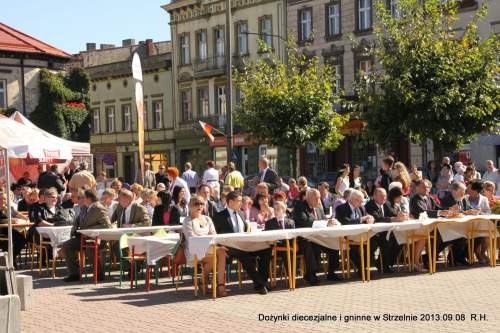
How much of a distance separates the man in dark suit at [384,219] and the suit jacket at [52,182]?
9.96 metres

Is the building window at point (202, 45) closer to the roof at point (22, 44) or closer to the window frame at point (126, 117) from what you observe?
the window frame at point (126, 117)

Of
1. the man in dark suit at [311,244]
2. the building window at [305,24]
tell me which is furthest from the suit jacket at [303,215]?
the building window at [305,24]

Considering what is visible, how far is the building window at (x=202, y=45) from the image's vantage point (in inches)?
1981

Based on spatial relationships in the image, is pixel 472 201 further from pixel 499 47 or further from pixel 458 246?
pixel 499 47

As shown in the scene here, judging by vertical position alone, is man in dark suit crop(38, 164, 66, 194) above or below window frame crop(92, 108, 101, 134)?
below

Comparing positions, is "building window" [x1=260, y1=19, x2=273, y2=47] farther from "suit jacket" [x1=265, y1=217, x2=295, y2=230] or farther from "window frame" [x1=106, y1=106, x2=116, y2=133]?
"suit jacket" [x1=265, y1=217, x2=295, y2=230]

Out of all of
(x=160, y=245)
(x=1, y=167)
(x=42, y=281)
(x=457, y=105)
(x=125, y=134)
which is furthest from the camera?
(x=125, y=134)

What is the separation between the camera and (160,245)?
1275 cm

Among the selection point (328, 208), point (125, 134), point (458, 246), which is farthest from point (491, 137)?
point (125, 134)

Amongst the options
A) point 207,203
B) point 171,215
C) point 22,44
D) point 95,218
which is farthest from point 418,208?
point 22,44

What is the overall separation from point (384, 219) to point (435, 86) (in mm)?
12683

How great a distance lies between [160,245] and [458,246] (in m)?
5.40

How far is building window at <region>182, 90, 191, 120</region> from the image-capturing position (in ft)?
169

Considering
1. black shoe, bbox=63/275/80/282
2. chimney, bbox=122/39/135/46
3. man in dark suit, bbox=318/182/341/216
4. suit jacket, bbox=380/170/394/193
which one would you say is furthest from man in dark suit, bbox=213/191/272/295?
chimney, bbox=122/39/135/46
